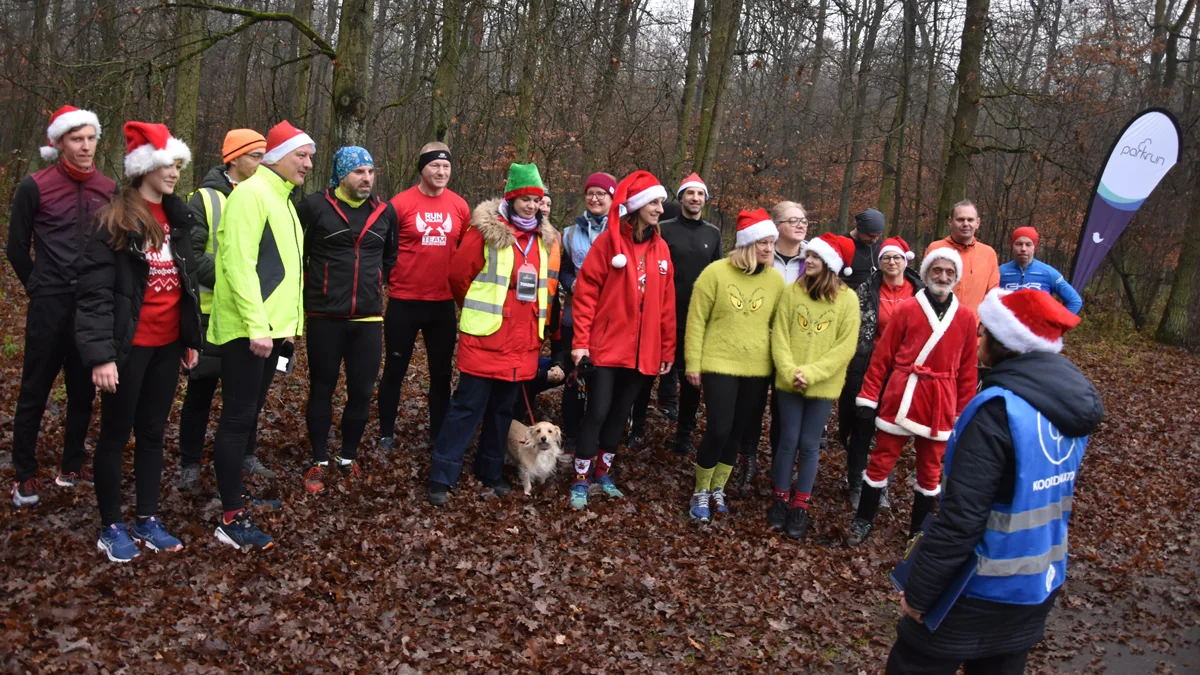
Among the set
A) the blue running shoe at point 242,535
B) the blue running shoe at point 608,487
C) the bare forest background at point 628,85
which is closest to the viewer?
the blue running shoe at point 242,535

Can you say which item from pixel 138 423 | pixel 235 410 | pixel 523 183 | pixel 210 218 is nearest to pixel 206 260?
pixel 210 218

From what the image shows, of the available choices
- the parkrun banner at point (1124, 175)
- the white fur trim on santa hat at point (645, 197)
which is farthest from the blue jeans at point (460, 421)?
the parkrun banner at point (1124, 175)

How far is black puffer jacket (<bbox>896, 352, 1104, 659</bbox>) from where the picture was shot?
2.84 metres

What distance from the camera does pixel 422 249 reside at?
611cm

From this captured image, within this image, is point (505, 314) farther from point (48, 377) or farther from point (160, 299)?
point (48, 377)

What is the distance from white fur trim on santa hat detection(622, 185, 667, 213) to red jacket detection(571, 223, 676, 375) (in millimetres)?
161

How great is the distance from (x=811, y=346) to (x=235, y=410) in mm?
3726

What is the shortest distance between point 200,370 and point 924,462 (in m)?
4.95

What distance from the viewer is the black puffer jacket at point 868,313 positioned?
649cm

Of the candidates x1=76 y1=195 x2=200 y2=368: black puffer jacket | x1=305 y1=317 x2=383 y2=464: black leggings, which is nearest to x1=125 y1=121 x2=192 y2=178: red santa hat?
x1=76 y1=195 x2=200 y2=368: black puffer jacket

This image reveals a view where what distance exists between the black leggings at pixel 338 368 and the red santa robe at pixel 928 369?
3552 mm

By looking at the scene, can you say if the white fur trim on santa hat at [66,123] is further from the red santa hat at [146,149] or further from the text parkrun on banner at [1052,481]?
the text parkrun on banner at [1052,481]

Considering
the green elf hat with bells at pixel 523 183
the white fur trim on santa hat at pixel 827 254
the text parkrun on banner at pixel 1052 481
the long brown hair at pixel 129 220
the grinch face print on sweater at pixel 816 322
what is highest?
the green elf hat with bells at pixel 523 183

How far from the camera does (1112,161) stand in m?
9.38
